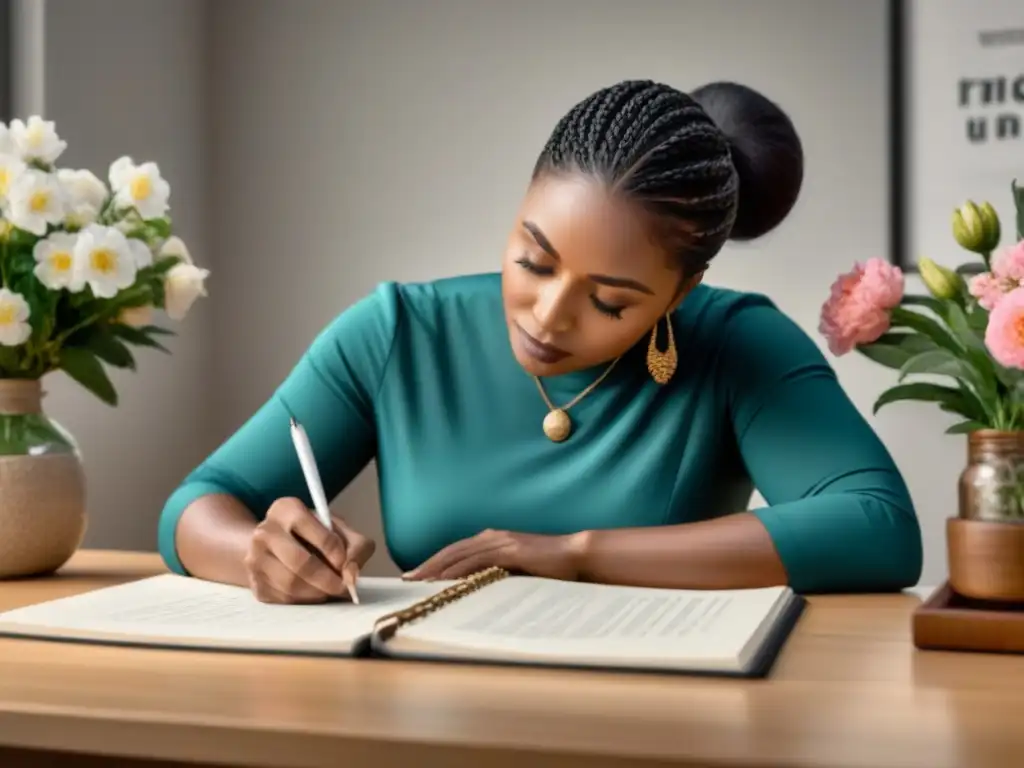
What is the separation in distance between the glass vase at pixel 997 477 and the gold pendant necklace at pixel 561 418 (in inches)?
20.2

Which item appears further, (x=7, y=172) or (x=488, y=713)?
(x=7, y=172)

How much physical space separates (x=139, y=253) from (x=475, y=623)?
1.93ft

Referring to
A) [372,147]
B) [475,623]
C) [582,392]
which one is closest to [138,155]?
[372,147]

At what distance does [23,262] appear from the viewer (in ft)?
3.78

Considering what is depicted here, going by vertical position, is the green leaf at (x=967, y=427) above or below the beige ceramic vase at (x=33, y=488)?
above

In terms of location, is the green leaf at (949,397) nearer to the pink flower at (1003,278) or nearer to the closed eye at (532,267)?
the pink flower at (1003,278)

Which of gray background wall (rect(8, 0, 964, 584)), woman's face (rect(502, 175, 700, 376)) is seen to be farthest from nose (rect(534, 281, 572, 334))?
gray background wall (rect(8, 0, 964, 584))

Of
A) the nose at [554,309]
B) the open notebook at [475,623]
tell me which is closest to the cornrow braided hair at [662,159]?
the nose at [554,309]

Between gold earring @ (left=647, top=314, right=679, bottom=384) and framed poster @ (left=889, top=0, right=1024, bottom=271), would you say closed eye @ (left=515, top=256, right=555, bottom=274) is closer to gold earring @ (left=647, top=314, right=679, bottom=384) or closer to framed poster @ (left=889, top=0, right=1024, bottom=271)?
gold earring @ (left=647, top=314, right=679, bottom=384)

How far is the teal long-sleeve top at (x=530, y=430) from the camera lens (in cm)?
121

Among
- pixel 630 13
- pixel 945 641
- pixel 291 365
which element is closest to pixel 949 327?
pixel 945 641

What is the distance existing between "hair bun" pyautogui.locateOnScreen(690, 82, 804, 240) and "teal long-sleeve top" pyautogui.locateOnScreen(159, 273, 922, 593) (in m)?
0.11

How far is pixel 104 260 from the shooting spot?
3.71 ft

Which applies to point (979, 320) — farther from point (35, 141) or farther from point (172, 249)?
point (35, 141)
